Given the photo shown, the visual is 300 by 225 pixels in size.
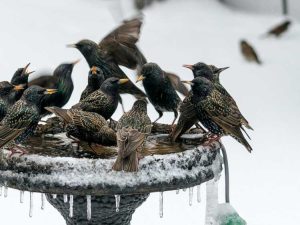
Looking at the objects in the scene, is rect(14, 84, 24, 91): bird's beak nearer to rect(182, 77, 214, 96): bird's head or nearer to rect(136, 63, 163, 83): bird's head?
rect(136, 63, 163, 83): bird's head

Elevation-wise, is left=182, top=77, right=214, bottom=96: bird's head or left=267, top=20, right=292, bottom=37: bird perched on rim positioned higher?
left=267, top=20, right=292, bottom=37: bird perched on rim

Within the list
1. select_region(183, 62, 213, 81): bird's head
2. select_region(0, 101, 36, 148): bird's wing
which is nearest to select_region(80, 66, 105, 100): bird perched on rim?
select_region(183, 62, 213, 81): bird's head

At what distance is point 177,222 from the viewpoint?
725 centimetres

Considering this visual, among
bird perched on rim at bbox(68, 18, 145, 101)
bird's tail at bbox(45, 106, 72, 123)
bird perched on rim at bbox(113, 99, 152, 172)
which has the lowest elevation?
bird perched on rim at bbox(113, 99, 152, 172)

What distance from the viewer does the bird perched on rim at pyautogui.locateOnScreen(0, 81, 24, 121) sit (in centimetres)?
434

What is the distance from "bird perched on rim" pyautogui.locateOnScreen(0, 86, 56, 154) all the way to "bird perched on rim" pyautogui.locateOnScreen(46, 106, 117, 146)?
8cm

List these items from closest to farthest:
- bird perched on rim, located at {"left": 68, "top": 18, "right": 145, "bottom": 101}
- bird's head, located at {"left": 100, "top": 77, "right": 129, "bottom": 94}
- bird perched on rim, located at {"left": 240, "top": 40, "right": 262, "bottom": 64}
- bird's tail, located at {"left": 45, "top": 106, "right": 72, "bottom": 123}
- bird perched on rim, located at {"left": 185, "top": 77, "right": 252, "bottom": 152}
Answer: bird's tail, located at {"left": 45, "top": 106, "right": 72, "bottom": 123} < bird perched on rim, located at {"left": 185, "top": 77, "right": 252, "bottom": 152} < bird's head, located at {"left": 100, "top": 77, "right": 129, "bottom": 94} < bird perched on rim, located at {"left": 68, "top": 18, "right": 145, "bottom": 101} < bird perched on rim, located at {"left": 240, "top": 40, "right": 262, "bottom": 64}

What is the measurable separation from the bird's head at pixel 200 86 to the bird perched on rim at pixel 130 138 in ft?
1.03

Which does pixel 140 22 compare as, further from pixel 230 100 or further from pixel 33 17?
pixel 33 17

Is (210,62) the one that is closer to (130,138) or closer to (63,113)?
(63,113)

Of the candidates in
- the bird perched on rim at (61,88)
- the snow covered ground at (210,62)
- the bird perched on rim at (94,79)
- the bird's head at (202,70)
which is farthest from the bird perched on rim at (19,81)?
the snow covered ground at (210,62)

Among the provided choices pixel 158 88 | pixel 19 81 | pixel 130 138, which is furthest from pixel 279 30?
pixel 130 138

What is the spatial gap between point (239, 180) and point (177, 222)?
1221 millimetres

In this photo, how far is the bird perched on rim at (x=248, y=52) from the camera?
11680 mm
